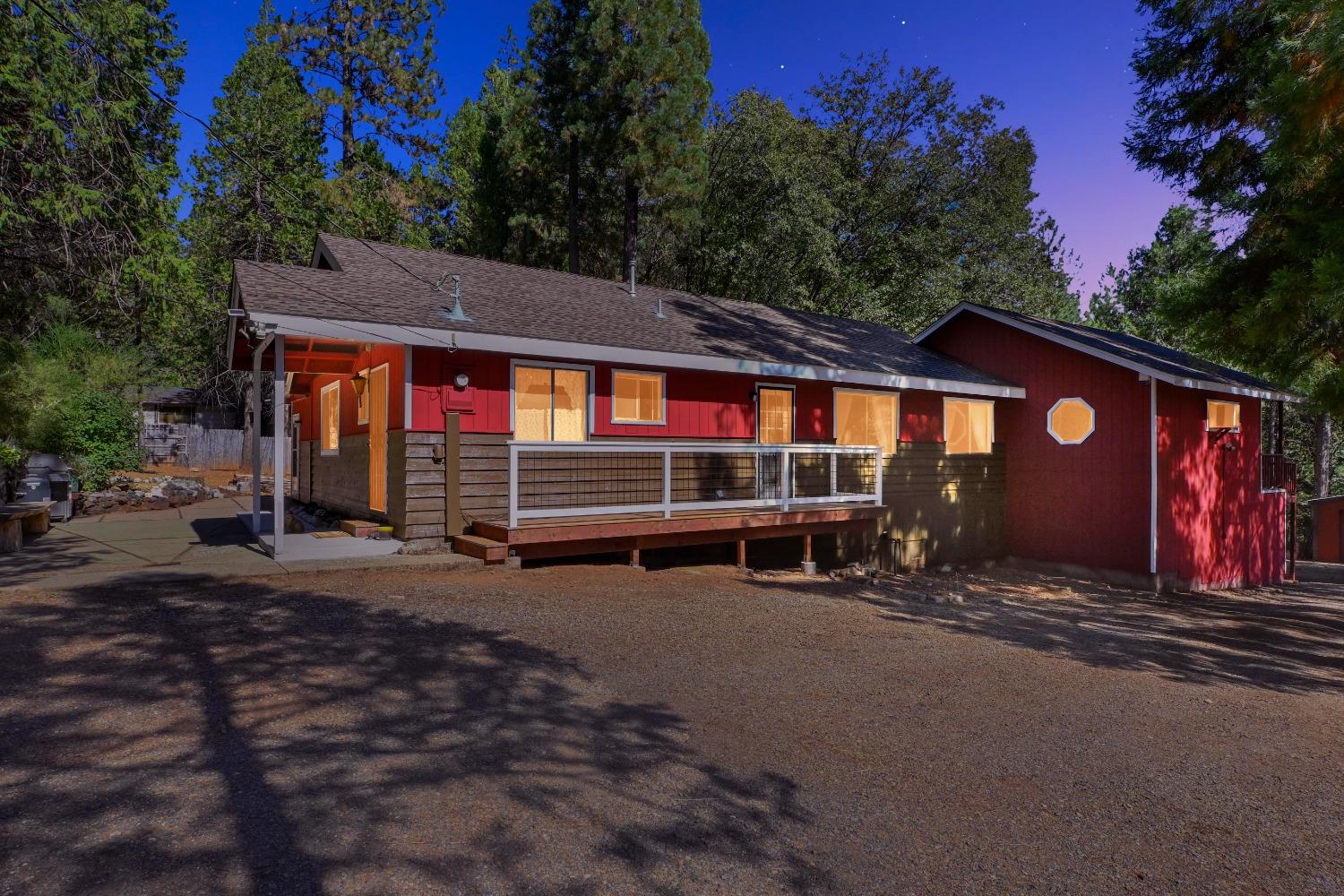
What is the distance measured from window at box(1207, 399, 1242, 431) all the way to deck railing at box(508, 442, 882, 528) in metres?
7.17

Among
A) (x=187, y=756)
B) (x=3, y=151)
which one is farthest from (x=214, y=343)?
(x=187, y=756)

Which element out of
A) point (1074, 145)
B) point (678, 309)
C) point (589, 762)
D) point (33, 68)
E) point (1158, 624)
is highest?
point (33, 68)

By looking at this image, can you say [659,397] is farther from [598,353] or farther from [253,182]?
Answer: [253,182]

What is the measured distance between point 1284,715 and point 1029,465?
9968 millimetres

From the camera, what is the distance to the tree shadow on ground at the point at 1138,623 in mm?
7062

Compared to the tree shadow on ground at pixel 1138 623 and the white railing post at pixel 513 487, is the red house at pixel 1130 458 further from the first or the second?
the white railing post at pixel 513 487

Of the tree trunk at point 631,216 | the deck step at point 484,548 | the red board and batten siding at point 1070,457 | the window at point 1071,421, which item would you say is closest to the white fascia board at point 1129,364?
the red board and batten siding at point 1070,457

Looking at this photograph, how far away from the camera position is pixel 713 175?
92.2ft

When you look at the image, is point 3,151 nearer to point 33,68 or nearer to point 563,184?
point 33,68

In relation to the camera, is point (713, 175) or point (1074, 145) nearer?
point (1074, 145)

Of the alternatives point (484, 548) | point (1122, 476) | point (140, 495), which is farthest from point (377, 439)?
point (1122, 476)

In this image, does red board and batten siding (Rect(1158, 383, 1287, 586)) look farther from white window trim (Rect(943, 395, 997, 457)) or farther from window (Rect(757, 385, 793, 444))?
window (Rect(757, 385, 793, 444))

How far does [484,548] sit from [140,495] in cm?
1312

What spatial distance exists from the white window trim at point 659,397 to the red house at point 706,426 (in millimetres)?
28
